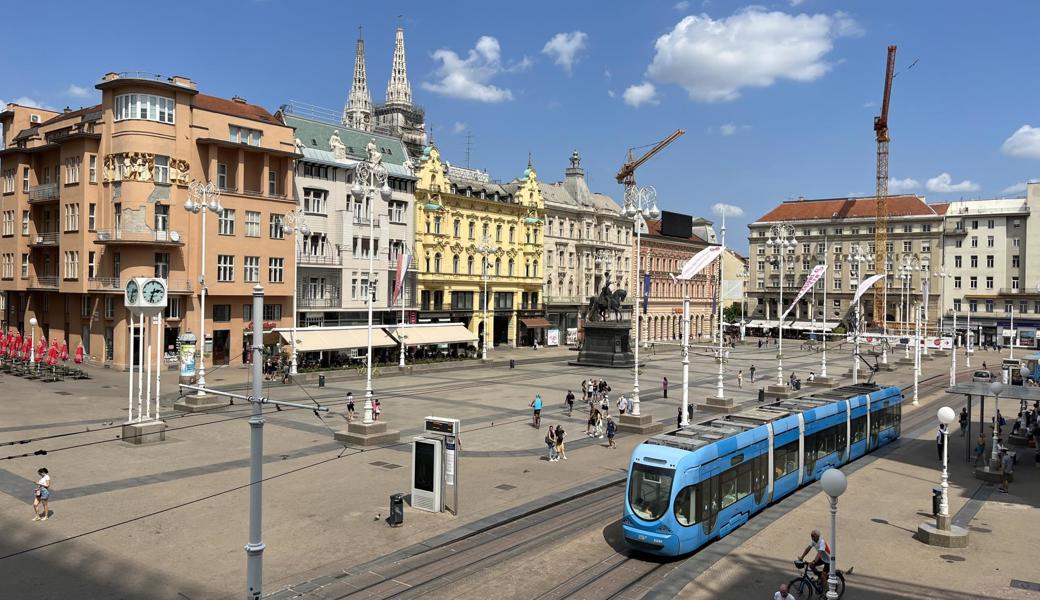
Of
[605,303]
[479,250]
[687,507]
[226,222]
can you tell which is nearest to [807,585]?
[687,507]

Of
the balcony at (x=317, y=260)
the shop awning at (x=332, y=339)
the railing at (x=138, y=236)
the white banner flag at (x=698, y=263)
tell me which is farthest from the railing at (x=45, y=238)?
the white banner flag at (x=698, y=263)

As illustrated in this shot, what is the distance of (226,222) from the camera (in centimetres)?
5750

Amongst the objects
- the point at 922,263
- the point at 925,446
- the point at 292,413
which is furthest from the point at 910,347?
the point at 292,413

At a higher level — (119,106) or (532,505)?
(119,106)

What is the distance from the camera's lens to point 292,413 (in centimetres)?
3894

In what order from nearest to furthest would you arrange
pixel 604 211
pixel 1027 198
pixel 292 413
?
pixel 292 413
pixel 604 211
pixel 1027 198

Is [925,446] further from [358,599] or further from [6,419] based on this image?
[6,419]

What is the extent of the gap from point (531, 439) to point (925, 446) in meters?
18.1

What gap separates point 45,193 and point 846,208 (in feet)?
384

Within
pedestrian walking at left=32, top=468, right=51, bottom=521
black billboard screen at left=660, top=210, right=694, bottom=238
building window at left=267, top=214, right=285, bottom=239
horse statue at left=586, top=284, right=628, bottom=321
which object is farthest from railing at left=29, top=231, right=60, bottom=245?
black billboard screen at left=660, top=210, right=694, bottom=238

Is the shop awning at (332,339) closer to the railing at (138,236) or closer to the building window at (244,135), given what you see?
the railing at (138,236)

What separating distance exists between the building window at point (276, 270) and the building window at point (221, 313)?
3.97 meters

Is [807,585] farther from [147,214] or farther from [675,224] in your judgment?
[675,224]

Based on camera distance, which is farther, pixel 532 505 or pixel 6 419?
pixel 6 419
